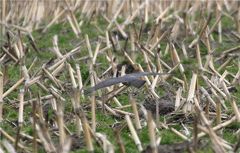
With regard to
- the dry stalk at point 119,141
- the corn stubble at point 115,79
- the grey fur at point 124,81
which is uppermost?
the dry stalk at point 119,141

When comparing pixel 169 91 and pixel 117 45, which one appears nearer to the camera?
pixel 169 91

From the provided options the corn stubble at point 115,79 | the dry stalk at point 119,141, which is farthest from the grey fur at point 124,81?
the dry stalk at point 119,141

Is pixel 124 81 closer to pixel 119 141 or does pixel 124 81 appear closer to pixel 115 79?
pixel 115 79

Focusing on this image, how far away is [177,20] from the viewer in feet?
17.1

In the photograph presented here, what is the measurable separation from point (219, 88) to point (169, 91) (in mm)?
312

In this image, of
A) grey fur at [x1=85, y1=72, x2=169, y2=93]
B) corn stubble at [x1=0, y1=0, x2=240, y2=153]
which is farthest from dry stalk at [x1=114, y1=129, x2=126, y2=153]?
grey fur at [x1=85, y1=72, x2=169, y2=93]

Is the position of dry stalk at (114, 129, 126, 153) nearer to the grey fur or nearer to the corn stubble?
the corn stubble

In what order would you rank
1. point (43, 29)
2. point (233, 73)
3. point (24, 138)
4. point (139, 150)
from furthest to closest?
point (43, 29)
point (233, 73)
point (24, 138)
point (139, 150)

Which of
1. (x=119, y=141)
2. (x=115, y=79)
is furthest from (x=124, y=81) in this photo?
(x=119, y=141)

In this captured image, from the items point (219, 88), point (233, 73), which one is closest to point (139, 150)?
point (219, 88)

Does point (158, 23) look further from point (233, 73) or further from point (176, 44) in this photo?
point (233, 73)

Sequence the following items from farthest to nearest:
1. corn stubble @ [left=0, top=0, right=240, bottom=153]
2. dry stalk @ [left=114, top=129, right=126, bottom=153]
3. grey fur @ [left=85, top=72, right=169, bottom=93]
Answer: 1. grey fur @ [left=85, top=72, right=169, bottom=93]
2. corn stubble @ [left=0, top=0, right=240, bottom=153]
3. dry stalk @ [left=114, top=129, right=126, bottom=153]

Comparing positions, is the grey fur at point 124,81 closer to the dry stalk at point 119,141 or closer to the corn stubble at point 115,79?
the corn stubble at point 115,79

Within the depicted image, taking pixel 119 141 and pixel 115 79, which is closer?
pixel 119 141
